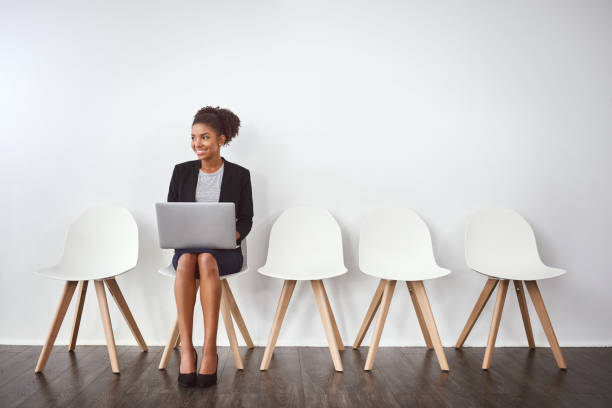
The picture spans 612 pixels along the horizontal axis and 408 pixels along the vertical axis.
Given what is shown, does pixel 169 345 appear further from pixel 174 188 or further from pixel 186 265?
pixel 174 188

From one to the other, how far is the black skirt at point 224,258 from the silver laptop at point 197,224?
98mm

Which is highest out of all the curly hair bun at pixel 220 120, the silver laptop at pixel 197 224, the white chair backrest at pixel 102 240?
the curly hair bun at pixel 220 120

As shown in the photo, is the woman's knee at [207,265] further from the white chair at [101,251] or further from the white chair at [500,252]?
the white chair at [500,252]

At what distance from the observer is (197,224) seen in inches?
80.0

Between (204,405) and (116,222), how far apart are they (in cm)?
136

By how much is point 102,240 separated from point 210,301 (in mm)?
987

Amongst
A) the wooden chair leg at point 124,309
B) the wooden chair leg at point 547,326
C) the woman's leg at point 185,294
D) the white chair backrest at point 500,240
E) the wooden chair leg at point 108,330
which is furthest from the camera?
the white chair backrest at point 500,240

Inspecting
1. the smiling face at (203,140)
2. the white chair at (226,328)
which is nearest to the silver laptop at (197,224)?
the white chair at (226,328)

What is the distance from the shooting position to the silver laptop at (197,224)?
200cm

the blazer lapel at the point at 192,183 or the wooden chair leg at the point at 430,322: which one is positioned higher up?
the blazer lapel at the point at 192,183

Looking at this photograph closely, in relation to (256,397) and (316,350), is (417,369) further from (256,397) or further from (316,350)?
(256,397)

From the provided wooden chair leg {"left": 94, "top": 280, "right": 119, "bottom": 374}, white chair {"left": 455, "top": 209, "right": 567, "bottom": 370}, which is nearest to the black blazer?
wooden chair leg {"left": 94, "top": 280, "right": 119, "bottom": 374}

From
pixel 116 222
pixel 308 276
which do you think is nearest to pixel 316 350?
pixel 308 276

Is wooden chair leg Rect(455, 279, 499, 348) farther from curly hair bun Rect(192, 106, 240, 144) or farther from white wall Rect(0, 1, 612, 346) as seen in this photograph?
curly hair bun Rect(192, 106, 240, 144)
